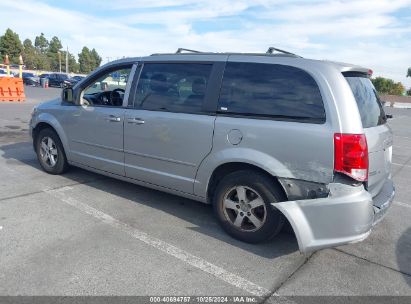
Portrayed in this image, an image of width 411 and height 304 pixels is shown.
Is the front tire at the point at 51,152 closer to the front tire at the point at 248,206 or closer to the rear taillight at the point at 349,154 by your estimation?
the front tire at the point at 248,206

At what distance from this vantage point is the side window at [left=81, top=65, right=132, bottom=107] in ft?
15.3

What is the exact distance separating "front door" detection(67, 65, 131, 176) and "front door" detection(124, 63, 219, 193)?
0.19 metres

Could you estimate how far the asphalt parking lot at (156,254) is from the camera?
2.84 meters

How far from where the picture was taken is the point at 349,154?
9.77 ft

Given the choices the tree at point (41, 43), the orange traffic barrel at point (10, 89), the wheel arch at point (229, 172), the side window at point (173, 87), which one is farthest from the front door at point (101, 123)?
the tree at point (41, 43)

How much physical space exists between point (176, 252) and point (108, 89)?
302 centimetres

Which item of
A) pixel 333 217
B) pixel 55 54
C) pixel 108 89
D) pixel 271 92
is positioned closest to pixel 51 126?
pixel 108 89

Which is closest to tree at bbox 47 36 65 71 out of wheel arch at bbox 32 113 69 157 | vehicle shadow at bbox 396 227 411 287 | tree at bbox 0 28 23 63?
tree at bbox 0 28 23 63

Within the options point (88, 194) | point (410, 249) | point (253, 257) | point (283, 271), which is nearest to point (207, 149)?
point (253, 257)

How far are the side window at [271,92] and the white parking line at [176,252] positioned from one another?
A: 1.46m

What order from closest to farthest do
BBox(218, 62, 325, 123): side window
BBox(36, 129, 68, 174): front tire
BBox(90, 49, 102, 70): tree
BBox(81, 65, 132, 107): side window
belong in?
1. BBox(218, 62, 325, 123): side window
2. BBox(81, 65, 132, 107): side window
3. BBox(36, 129, 68, 174): front tire
4. BBox(90, 49, 102, 70): tree

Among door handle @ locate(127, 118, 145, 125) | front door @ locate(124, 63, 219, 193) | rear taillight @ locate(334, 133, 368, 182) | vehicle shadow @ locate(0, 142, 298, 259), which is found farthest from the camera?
door handle @ locate(127, 118, 145, 125)

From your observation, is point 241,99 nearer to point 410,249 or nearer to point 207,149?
point 207,149

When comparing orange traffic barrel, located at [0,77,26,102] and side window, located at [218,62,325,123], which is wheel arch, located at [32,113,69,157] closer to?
side window, located at [218,62,325,123]
